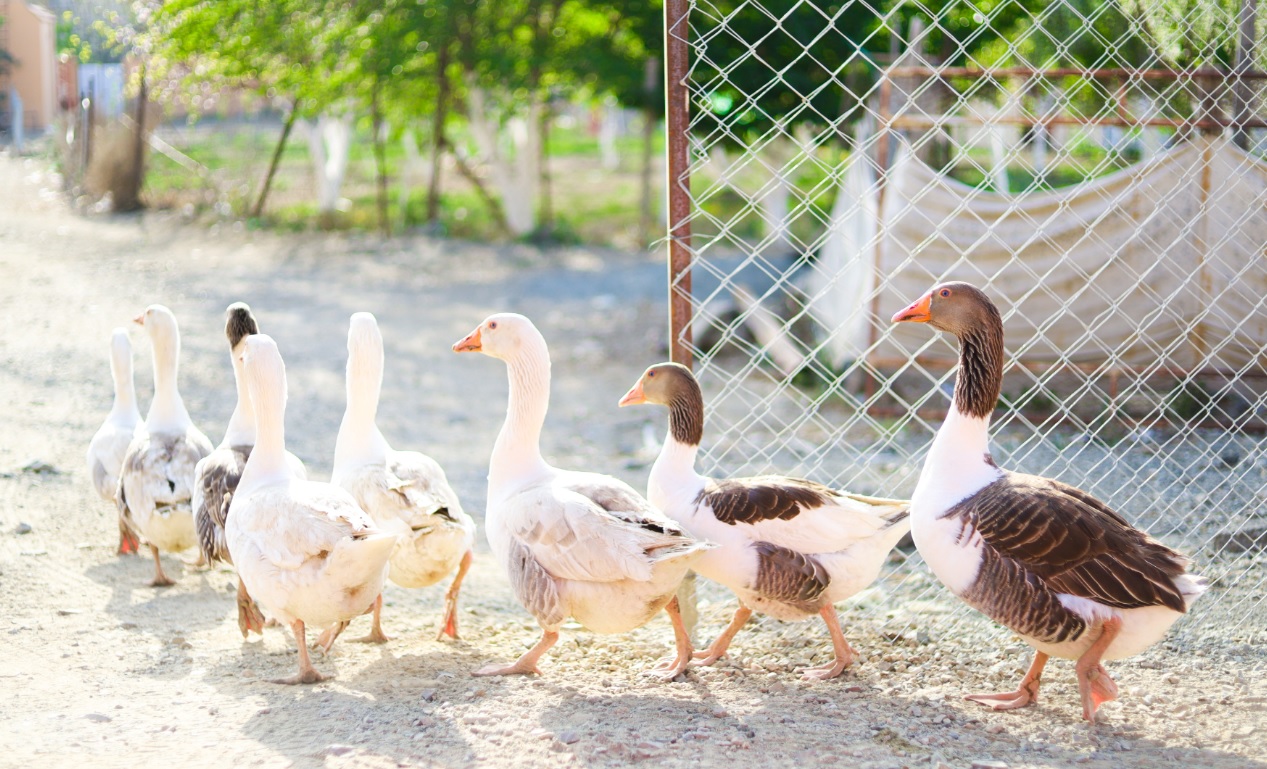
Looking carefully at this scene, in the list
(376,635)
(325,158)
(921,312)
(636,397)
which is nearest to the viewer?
(921,312)

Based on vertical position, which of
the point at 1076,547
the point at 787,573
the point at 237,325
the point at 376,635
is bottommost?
the point at 376,635

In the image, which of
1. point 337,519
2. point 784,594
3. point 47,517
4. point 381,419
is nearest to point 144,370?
point 381,419

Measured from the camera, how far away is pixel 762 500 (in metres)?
3.53

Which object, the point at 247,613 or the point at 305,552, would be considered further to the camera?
the point at 247,613

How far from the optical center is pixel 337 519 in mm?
3482

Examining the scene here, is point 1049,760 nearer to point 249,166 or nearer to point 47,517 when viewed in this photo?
point 47,517

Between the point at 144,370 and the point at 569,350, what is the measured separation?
11.9ft

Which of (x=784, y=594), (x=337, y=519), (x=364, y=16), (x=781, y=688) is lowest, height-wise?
(x=781, y=688)

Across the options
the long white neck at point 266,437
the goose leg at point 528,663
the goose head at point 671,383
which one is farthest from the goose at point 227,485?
the goose head at point 671,383

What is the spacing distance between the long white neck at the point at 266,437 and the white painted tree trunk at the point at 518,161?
1205 cm

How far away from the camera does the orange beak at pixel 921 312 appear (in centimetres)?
340

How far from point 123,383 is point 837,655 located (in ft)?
11.9

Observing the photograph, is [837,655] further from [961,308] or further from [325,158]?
[325,158]

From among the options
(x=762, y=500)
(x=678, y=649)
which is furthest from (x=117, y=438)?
(x=762, y=500)
